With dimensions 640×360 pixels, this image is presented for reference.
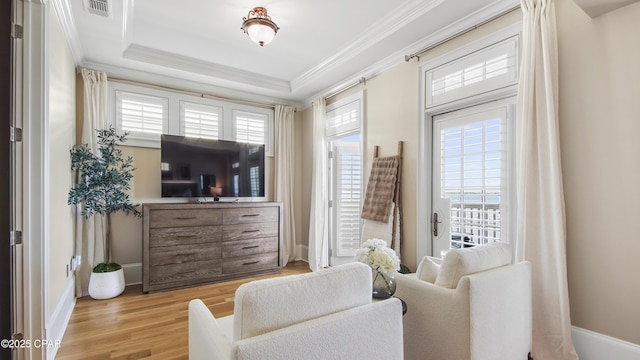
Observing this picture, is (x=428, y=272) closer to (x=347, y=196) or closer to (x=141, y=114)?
(x=347, y=196)

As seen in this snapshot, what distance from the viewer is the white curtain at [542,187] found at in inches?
85.1

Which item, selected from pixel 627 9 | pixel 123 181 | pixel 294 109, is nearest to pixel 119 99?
pixel 123 181

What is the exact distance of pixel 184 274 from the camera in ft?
12.9

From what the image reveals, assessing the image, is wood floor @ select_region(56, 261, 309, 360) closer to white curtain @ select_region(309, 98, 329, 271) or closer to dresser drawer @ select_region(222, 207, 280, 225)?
dresser drawer @ select_region(222, 207, 280, 225)

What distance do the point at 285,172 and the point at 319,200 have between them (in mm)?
875

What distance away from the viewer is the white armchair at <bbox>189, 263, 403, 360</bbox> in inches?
45.8

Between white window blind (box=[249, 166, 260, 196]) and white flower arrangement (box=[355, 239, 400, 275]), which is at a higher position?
white window blind (box=[249, 166, 260, 196])

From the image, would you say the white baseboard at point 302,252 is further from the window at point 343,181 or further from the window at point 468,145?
the window at point 468,145

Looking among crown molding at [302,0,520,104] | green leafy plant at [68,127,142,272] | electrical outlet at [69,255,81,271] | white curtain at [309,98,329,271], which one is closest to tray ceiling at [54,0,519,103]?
crown molding at [302,0,520,104]

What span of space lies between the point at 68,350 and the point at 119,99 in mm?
3080

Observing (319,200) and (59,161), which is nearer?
(59,161)

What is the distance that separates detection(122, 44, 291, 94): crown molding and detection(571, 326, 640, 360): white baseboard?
457 centimetres

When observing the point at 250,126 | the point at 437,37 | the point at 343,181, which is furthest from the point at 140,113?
the point at 437,37

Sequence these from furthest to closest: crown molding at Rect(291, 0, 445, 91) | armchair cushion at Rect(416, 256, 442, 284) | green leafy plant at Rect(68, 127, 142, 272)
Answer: green leafy plant at Rect(68, 127, 142, 272) < crown molding at Rect(291, 0, 445, 91) < armchair cushion at Rect(416, 256, 442, 284)
